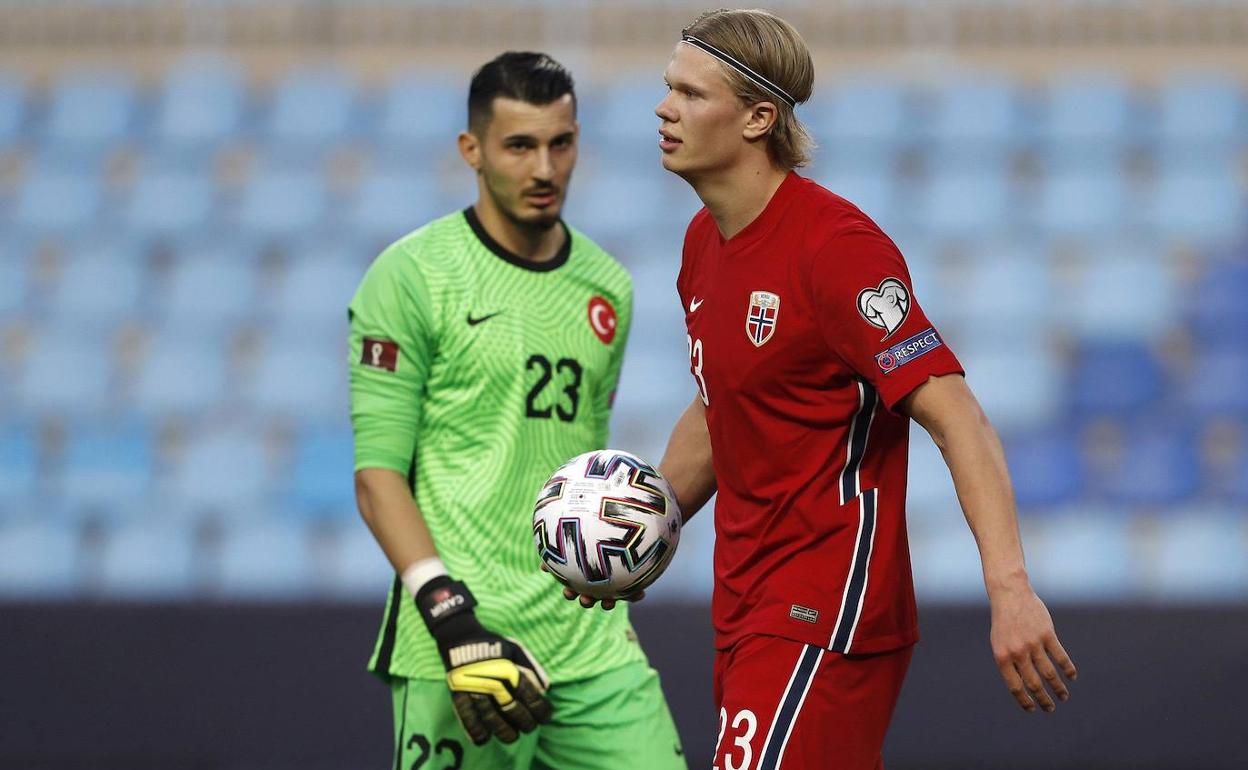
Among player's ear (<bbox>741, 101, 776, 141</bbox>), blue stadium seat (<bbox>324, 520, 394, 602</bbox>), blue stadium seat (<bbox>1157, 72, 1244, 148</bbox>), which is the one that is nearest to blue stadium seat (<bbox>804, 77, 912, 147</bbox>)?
blue stadium seat (<bbox>1157, 72, 1244, 148</bbox>)

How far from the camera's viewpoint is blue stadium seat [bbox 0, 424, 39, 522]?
9500 mm

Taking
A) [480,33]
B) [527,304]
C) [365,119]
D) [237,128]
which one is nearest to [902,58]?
[480,33]

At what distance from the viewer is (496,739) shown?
418cm

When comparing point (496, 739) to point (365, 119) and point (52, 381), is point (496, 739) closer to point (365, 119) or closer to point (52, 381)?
point (52, 381)

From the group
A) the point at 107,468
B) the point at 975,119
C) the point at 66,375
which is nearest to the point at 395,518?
the point at 107,468

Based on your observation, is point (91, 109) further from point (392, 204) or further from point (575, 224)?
point (575, 224)

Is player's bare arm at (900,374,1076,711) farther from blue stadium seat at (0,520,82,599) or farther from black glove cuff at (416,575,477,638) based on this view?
blue stadium seat at (0,520,82,599)

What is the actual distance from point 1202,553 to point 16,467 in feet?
22.8

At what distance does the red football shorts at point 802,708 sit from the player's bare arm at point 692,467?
65cm

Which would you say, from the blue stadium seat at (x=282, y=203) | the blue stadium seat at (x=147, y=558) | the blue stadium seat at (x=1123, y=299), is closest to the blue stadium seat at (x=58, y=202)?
the blue stadium seat at (x=282, y=203)

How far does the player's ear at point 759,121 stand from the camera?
3.61 meters

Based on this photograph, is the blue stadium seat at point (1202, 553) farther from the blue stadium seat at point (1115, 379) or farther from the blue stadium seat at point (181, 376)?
the blue stadium seat at point (181, 376)

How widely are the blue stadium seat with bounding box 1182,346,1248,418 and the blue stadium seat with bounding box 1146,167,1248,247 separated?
37.6 inches

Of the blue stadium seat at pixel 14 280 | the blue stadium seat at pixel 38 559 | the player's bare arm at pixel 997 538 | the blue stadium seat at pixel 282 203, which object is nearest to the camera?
the player's bare arm at pixel 997 538
